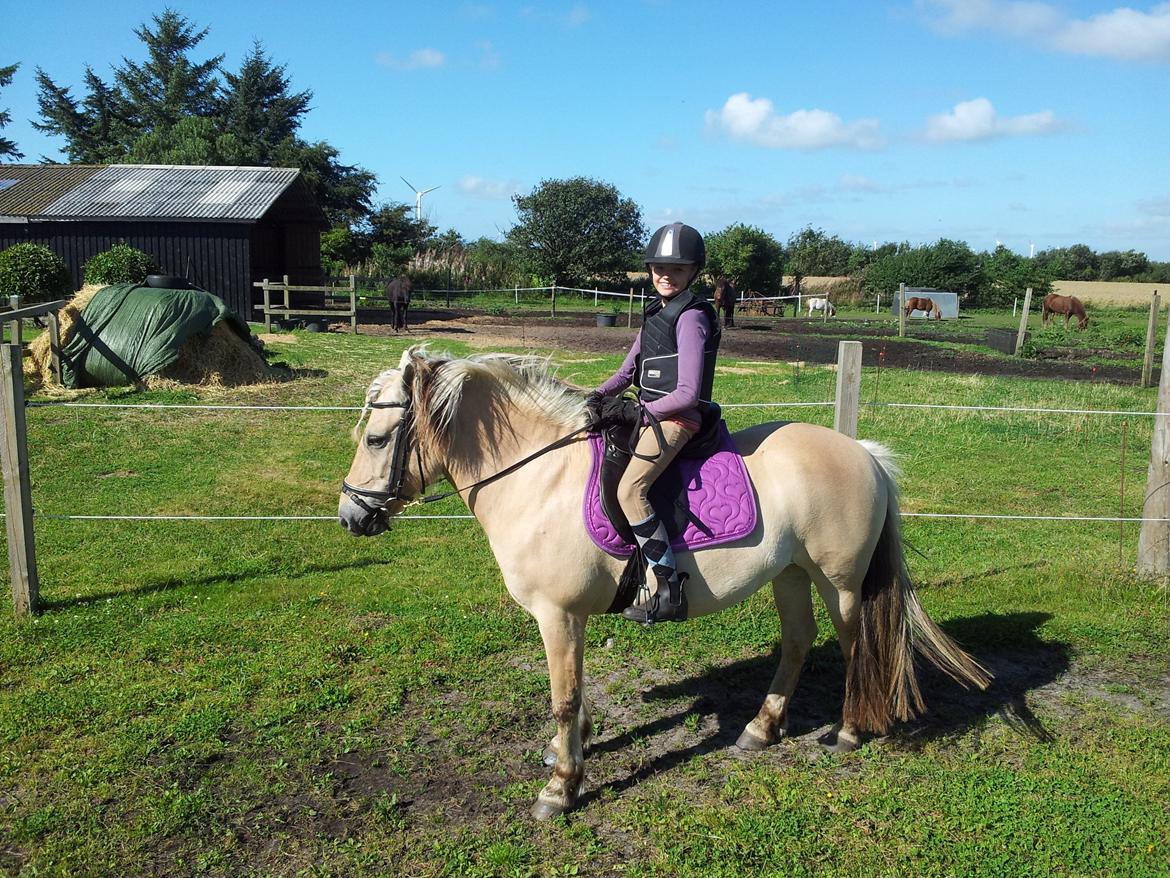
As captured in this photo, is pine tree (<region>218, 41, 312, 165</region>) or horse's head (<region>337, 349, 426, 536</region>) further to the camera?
pine tree (<region>218, 41, 312, 165</region>)

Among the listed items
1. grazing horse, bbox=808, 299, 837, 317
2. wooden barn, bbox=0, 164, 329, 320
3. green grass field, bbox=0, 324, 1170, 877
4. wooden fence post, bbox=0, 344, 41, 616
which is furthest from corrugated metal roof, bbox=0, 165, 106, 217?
grazing horse, bbox=808, 299, 837, 317

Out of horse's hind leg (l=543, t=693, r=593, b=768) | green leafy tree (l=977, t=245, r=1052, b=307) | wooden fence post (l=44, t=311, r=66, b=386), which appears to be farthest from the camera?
green leafy tree (l=977, t=245, r=1052, b=307)

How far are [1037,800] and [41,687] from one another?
5086mm

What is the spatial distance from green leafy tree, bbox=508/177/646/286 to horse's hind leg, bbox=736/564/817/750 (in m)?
42.1

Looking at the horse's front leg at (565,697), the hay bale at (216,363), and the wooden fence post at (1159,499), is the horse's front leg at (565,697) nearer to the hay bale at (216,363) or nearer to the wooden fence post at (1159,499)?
the wooden fence post at (1159,499)

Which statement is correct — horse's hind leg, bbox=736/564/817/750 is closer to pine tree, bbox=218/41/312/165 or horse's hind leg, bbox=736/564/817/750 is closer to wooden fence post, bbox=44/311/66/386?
wooden fence post, bbox=44/311/66/386

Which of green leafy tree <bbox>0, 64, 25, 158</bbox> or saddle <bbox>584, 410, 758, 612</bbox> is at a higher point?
green leafy tree <bbox>0, 64, 25, 158</bbox>

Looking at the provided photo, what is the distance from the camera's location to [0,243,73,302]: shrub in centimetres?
1747

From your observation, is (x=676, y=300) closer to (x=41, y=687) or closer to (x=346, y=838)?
(x=346, y=838)

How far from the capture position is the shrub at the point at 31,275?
17469mm

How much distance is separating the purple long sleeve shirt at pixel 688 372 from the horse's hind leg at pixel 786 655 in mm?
1248

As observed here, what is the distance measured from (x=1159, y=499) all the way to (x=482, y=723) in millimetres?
5172

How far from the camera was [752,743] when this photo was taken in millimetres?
4180

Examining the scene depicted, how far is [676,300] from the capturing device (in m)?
3.70
